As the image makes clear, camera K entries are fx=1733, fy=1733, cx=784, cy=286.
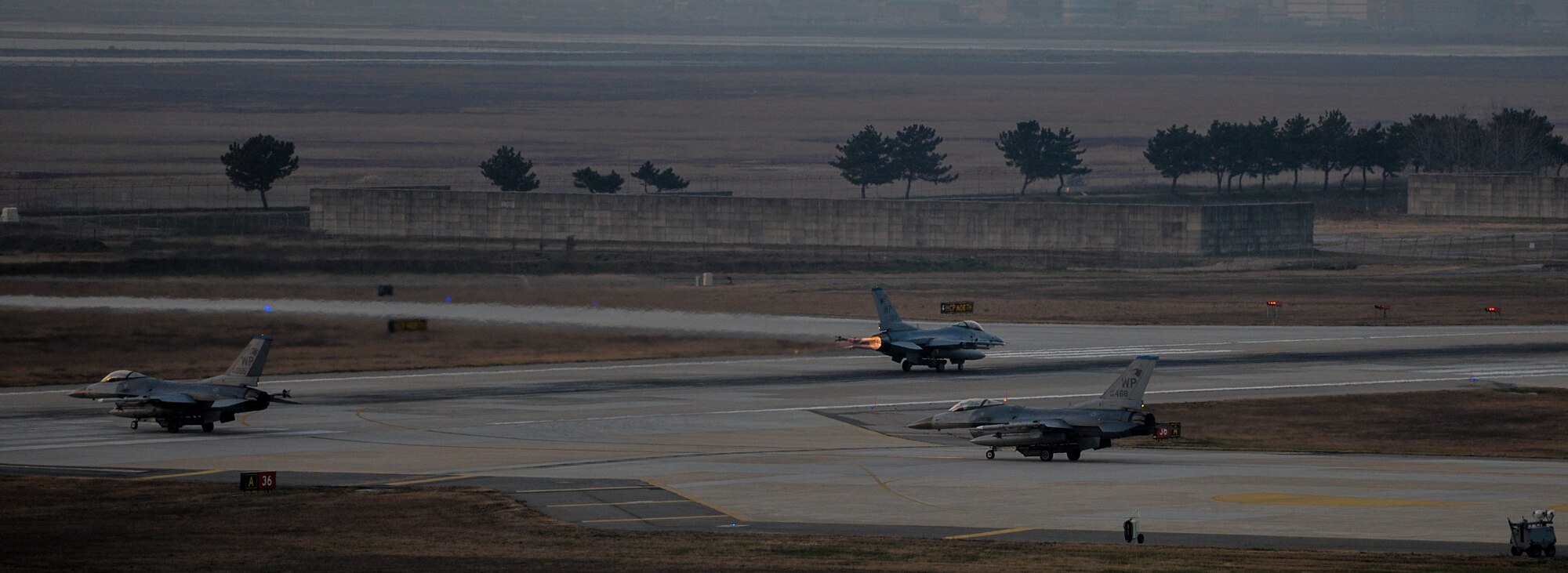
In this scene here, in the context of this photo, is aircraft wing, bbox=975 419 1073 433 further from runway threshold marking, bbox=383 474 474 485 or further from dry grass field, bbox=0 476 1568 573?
runway threshold marking, bbox=383 474 474 485

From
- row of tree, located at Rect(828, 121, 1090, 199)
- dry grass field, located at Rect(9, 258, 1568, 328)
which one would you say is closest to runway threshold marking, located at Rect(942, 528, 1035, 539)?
dry grass field, located at Rect(9, 258, 1568, 328)

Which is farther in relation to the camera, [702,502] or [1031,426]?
[1031,426]

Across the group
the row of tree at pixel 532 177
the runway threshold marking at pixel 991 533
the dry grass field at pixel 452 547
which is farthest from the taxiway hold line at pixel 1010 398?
the row of tree at pixel 532 177

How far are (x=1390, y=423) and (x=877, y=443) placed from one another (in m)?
22.7

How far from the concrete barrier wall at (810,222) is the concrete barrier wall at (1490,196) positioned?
41428mm

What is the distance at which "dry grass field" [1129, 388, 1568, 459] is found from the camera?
2719 inches

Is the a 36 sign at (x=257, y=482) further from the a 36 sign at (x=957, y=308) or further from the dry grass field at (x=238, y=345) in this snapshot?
the a 36 sign at (x=957, y=308)

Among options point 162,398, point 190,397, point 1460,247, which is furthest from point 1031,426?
point 1460,247

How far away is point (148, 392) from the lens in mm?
69188

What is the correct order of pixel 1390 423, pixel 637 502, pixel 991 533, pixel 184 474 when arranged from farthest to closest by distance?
pixel 1390 423, pixel 184 474, pixel 637 502, pixel 991 533

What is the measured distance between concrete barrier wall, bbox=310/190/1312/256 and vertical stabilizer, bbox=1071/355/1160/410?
76.8 metres

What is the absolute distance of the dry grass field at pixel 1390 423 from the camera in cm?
6906

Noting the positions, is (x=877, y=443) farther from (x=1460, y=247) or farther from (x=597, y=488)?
(x=1460, y=247)

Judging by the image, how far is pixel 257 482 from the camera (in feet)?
181
